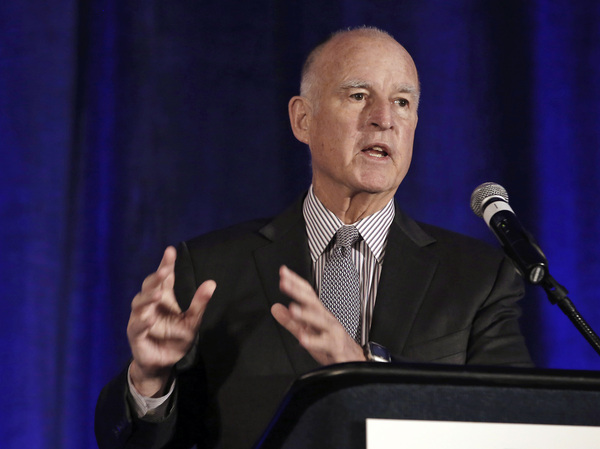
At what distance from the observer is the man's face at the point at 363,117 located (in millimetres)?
1680

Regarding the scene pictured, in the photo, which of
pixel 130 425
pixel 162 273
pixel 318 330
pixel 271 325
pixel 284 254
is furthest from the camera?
pixel 284 254

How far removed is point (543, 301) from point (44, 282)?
1.35 m

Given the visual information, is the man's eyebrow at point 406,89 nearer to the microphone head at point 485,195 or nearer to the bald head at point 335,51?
the bald head at point 335,51

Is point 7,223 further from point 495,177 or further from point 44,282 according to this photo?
point 495,177

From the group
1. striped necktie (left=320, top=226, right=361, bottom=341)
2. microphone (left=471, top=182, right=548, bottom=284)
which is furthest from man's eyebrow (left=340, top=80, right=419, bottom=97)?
microphone (left=471, top=182, right=548, bottom=284)

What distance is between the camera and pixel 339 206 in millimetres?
1747

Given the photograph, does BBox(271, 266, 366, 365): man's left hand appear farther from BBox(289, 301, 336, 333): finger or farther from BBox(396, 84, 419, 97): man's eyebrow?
BBox(396, 84, 419, 97): man's eyebrow

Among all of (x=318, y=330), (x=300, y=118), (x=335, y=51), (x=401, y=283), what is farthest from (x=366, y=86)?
(x=318, y=330)

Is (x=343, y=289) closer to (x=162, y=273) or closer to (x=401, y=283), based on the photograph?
(x=401, y=283)

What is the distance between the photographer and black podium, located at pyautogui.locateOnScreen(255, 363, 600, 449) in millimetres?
697

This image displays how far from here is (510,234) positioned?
1.06 m

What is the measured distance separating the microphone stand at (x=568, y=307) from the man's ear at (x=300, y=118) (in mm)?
975

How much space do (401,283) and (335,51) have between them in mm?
610

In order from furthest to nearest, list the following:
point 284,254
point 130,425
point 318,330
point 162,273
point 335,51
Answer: point 335,51 < point 284,254 < point 130,425 < point 162,273 < point 318,330
